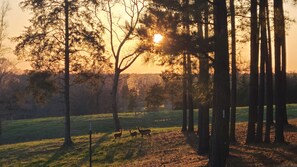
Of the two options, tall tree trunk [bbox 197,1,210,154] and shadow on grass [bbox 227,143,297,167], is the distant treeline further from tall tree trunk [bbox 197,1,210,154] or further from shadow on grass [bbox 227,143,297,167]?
shadow on grass [bbox 227,143,297,167]

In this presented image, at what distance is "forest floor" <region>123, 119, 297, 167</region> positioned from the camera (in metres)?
14.8

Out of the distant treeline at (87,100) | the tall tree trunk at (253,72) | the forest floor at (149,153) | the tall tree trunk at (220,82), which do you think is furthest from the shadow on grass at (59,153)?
the distant treeline at (87,100)

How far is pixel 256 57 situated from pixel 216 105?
6499mm

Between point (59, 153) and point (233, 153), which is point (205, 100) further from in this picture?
point (59, 153)

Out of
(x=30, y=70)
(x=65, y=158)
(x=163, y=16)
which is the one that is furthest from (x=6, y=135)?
(x=163, y=16)

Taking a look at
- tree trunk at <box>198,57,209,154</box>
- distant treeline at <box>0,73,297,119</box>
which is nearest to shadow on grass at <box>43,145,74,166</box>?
tree trunk at <box>198,57,209,154</box>

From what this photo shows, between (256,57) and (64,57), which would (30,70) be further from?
(256,57)

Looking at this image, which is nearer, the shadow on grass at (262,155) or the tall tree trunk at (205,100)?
the shadow on grass at (262,155)

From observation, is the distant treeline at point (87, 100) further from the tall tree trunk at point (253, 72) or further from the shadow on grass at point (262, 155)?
the shadow on grass at point (262, 155)

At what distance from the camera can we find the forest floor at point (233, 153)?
14.8 metres

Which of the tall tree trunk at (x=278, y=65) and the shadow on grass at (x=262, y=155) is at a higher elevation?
the tall tree trunk at (x=278, y=65)

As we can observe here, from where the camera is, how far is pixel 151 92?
6369 centimetres

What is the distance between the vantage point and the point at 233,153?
17.0m

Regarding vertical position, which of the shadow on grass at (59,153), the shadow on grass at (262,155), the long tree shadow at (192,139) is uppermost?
the shadow on grass at (262,155)
